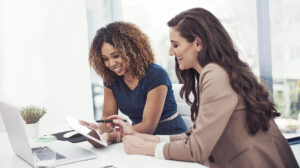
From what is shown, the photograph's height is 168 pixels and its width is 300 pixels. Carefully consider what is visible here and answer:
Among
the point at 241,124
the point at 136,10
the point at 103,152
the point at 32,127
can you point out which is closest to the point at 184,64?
the point at 241,124

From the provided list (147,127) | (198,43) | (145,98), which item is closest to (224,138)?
(198,43)

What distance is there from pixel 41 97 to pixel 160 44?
1.31 metres

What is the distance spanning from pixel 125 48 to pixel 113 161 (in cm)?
89

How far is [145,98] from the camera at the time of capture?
2.19 metres

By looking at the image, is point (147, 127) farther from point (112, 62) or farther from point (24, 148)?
point (24, 148)

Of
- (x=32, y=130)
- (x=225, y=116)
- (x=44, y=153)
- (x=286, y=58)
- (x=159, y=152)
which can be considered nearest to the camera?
(x=225, y=116)

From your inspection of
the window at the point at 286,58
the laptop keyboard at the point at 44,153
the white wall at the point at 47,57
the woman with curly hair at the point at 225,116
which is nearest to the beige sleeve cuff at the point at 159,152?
the woman with curly hair at the point at 225,116

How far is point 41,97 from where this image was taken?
384 cm

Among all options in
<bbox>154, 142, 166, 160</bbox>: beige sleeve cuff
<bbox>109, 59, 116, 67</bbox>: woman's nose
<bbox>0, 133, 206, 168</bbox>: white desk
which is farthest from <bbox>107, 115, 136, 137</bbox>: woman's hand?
<bbox>109, 59, 116, 67</bbox>: woman's nose

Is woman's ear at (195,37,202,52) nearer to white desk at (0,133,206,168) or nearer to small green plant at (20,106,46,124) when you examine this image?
white desk at (0,133,206,168)

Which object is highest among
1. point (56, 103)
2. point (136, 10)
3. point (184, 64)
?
point (136, 10)

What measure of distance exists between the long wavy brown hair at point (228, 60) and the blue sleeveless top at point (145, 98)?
1.99ft

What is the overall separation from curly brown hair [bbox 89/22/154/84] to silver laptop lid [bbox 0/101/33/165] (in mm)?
785

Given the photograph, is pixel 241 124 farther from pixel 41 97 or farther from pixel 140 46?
pixel 41 97
